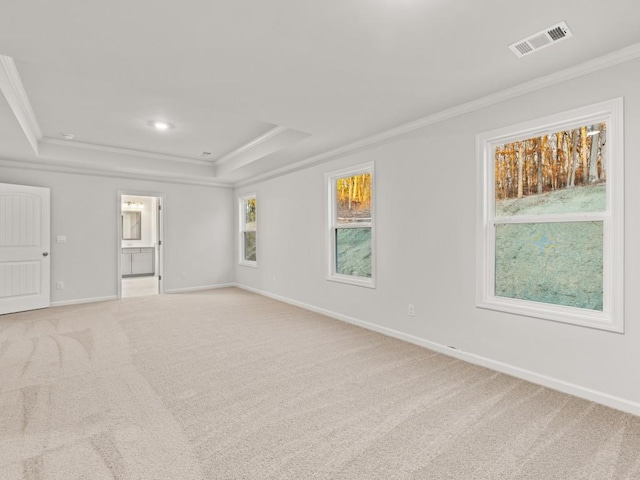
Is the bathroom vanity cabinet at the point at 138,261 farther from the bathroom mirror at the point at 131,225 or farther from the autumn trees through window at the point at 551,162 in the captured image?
the autumn trees through window at the point at 551,162

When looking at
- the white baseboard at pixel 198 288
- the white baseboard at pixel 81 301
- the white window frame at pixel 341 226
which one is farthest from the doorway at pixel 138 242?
the white window frame at pixel 341 226

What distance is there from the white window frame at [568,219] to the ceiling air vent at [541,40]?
2.04 ft

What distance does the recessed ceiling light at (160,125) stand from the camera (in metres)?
4.24

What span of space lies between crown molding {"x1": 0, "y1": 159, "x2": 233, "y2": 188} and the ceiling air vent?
5.72 metres

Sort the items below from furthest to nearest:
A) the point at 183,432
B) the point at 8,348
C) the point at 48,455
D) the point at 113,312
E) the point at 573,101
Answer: the point at 113,312, the point at 8,348, the point at 573,101, the point at 183,432, the point at 48,455

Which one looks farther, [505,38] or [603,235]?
[603,235]

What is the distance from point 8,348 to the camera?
3461 millimetres

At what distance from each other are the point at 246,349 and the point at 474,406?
217 cm

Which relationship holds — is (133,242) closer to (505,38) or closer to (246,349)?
(246,349)

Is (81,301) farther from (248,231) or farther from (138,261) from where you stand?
(138,261)

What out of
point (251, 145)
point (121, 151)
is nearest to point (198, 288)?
point (121, 151)

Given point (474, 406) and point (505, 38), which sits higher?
point (505, 38)

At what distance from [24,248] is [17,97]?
115 inches

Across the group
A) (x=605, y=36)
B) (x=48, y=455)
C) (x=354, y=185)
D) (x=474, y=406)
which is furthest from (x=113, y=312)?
(x=605, y=36)
